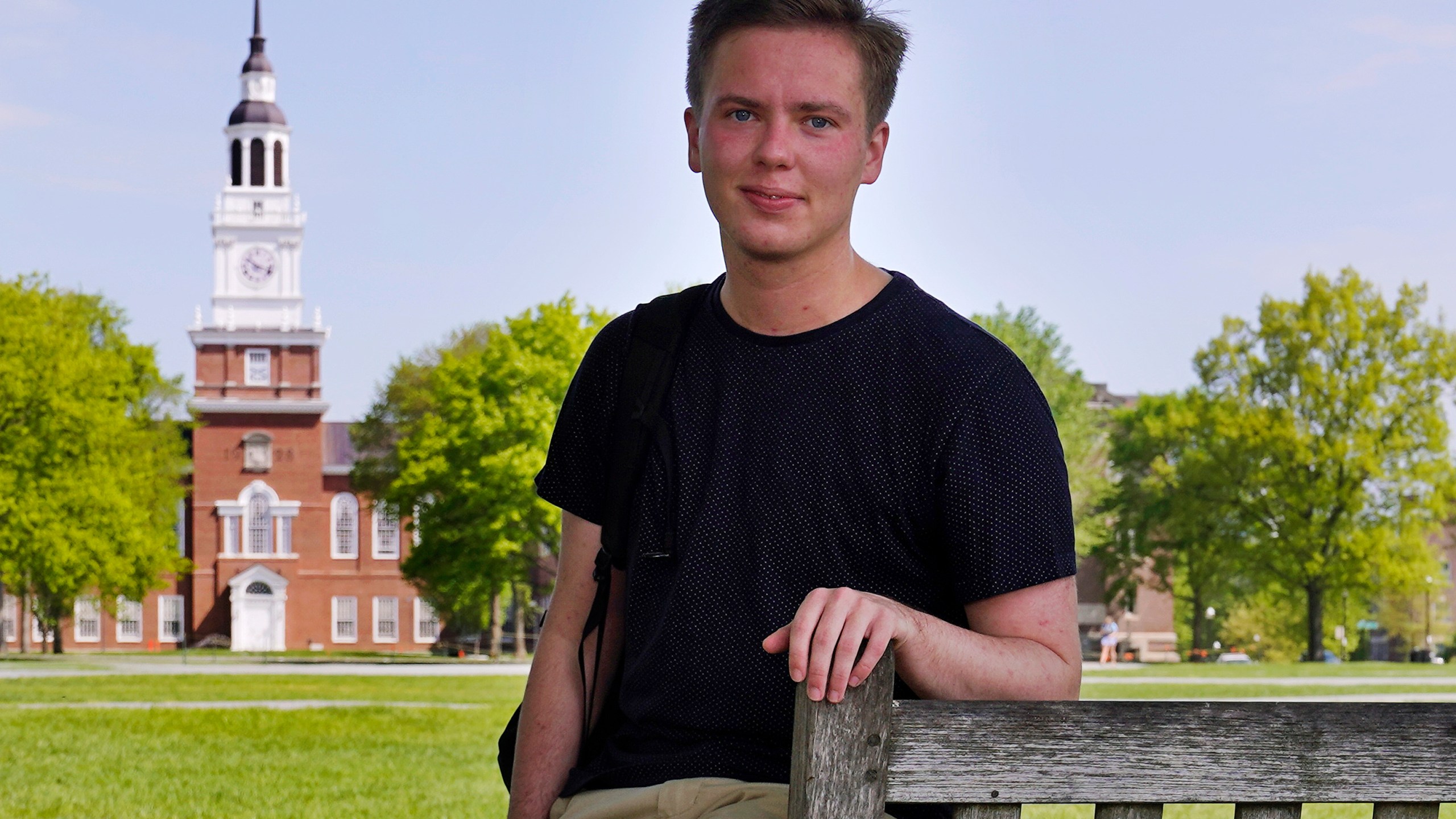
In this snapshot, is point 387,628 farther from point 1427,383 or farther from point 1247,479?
point 1427,383

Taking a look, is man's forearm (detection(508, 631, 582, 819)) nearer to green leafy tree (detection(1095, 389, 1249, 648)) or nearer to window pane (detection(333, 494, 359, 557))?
green leafy tree (detection(1095, 389, 1249, 648))

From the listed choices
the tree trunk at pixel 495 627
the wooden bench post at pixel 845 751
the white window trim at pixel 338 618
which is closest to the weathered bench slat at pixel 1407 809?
the wooden bench post at pixel 845 751

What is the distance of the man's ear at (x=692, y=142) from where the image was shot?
8.13 feet

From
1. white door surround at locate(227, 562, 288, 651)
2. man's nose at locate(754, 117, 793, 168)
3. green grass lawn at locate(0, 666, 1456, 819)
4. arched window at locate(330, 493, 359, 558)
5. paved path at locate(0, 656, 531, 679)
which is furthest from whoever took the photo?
arched window at locate(330, 493, 359, 558)

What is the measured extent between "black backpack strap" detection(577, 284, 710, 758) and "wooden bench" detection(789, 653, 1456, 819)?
0.74m

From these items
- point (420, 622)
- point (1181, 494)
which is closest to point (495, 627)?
point (420, 622)

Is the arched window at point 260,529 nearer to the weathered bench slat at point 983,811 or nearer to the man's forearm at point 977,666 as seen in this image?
the man's forearm at point 977,666

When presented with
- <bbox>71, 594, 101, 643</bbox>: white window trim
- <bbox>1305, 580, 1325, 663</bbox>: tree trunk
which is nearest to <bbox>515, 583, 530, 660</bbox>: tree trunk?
Result: <bbox>71, 594, 101, 643</bbox>: white window trim

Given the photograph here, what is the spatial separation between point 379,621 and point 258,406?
1129 cm

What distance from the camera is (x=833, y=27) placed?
2.32 metres

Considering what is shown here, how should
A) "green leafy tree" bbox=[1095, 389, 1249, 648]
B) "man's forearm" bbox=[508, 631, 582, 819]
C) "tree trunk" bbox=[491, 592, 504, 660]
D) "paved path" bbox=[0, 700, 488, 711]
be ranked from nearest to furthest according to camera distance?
1. "man's forearm" bbox=[508, 631, 582, 819]
2. "paved path" bbox=[0, 700, 488, 711]
3. "green leafy tree" bbox=[1095, 389, 1249, 648]
4. "tree trunk" bbox=[491, 592, 504, 660]

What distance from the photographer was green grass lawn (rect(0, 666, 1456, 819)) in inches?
422

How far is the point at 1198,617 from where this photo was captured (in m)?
64.4

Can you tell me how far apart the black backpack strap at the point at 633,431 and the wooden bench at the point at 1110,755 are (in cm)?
74
